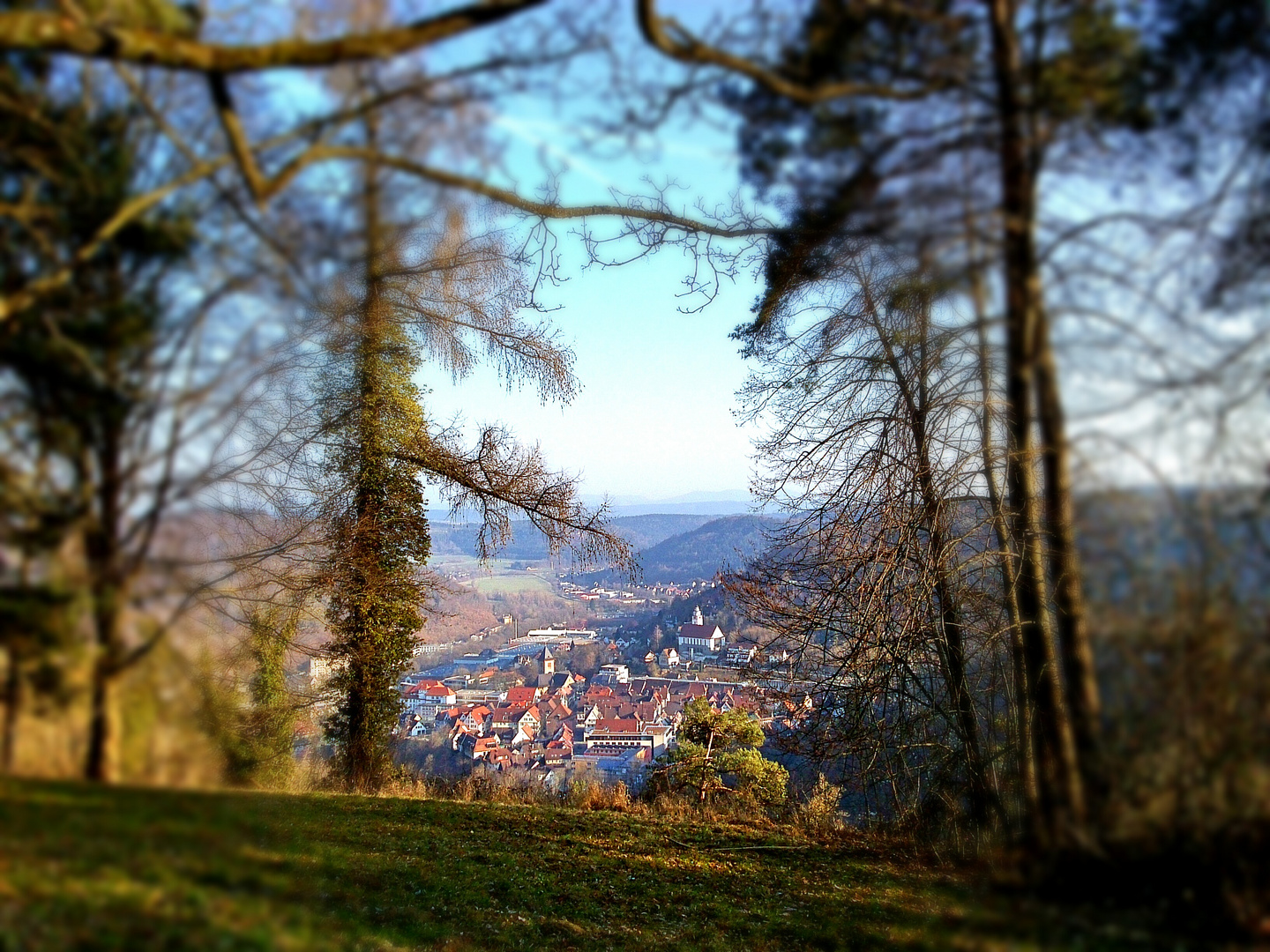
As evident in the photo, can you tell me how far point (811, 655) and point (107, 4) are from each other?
25.4 ft

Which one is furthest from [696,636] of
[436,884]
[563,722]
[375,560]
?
[436,884]

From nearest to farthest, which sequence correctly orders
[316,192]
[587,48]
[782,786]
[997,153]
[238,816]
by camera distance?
[238,816] → [997,153] → [316,192] → [587,48] → [782,786]

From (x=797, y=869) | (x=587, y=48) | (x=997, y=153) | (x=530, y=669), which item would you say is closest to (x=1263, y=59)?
(x=997, y=153)

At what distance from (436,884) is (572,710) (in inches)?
562

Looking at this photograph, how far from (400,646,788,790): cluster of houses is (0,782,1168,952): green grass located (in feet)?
18.8

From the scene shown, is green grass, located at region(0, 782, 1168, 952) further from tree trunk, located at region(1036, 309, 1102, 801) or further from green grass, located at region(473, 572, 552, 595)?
green grass, located at region(473, 572, 552, 595)

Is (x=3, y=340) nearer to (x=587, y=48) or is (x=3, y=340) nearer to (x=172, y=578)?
(x=172, y=578)

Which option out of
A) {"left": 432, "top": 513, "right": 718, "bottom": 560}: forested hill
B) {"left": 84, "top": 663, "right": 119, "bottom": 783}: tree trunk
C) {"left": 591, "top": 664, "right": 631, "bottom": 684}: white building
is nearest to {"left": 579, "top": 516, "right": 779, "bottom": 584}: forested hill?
{"left": 432, "top": 513, "right": 718, "bottom": 560}: forested hill

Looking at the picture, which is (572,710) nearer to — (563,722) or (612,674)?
(563,722)

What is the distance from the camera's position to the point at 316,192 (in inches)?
105

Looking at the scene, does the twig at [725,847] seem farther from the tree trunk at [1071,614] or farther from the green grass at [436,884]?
the tree trunk at [1071,614]

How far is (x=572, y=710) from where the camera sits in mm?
20531

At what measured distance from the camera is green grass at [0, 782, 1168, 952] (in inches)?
75.2

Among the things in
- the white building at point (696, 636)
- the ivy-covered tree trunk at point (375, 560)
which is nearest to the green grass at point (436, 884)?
the ivy-covered tree trunk at point (375, 560)
